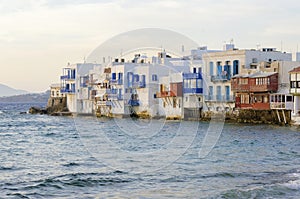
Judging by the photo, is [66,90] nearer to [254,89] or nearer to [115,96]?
[115,96]

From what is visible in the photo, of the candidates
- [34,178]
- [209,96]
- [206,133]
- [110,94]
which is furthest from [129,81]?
[34,178]

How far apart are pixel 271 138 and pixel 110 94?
43.0 m

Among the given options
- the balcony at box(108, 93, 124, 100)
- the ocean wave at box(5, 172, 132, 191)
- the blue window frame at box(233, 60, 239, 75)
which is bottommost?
the ocean wave at box(5, 172, 132, 191)

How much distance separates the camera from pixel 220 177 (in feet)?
83.2

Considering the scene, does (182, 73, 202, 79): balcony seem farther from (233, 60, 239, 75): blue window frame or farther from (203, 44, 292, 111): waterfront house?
(233, 60, 239, 75): blue window frame

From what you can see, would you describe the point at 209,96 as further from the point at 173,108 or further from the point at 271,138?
the point at 271,138

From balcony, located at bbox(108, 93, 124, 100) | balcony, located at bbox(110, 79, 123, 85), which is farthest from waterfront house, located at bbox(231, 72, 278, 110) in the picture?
balcony, located at bbox(110, 79, 123, 85)

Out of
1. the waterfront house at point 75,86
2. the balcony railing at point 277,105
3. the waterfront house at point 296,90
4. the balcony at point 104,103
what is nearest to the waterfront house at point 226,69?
the balcony railing at point 277,105

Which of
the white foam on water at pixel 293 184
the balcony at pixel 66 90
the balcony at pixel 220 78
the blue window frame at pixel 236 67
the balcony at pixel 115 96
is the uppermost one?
the blue window frame at pixel 236 67

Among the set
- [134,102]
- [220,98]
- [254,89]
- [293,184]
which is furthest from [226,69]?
[293,184]

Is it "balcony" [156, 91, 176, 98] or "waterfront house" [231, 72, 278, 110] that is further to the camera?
"balcony" [156, 91, 176, 98]

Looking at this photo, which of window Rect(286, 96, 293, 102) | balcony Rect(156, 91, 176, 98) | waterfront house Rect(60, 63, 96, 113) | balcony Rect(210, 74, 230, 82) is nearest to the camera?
window Rect(286, 96, 293, 102)

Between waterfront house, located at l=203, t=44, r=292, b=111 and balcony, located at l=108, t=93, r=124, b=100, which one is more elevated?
waterfront house, located at l=203, t=44, r=292, b=111

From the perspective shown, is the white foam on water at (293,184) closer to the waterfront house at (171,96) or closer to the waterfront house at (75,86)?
the waterfront house at (171,96)
